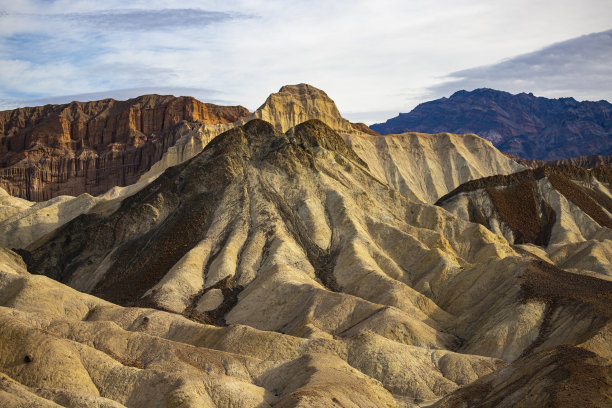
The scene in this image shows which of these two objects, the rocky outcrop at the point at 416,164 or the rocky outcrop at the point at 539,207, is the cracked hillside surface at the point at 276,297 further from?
the rocky outcrop at the point at 416,164

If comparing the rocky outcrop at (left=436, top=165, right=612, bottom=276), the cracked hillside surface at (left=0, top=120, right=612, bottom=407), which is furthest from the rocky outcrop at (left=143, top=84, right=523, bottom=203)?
the cracked hillside surface at (left=0, top=120, right=612, bottom=407)

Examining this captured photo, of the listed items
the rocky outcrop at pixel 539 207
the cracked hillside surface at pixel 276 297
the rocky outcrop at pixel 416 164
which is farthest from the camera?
the rocky outcrop at pixel 416 164

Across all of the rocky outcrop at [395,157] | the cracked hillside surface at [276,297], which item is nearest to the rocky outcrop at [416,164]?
the rocky outcrop at [395,157]

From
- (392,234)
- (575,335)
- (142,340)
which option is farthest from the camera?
(392,234)

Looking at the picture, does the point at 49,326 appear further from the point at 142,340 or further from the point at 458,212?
the point at 458,212

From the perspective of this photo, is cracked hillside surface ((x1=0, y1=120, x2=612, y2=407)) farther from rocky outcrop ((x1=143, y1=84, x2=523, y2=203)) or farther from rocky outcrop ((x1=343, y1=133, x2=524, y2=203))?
rocky outcrop ((x1=143, y1=84, x2=523, y2=203))

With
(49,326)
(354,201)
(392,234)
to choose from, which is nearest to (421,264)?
(392,234)

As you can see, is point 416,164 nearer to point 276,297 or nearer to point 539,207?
point 539,207

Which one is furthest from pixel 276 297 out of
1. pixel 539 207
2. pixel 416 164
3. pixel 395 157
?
pixel 416 164

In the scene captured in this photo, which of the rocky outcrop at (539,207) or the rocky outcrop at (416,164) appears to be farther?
the rocky outcrop at (416,164)
